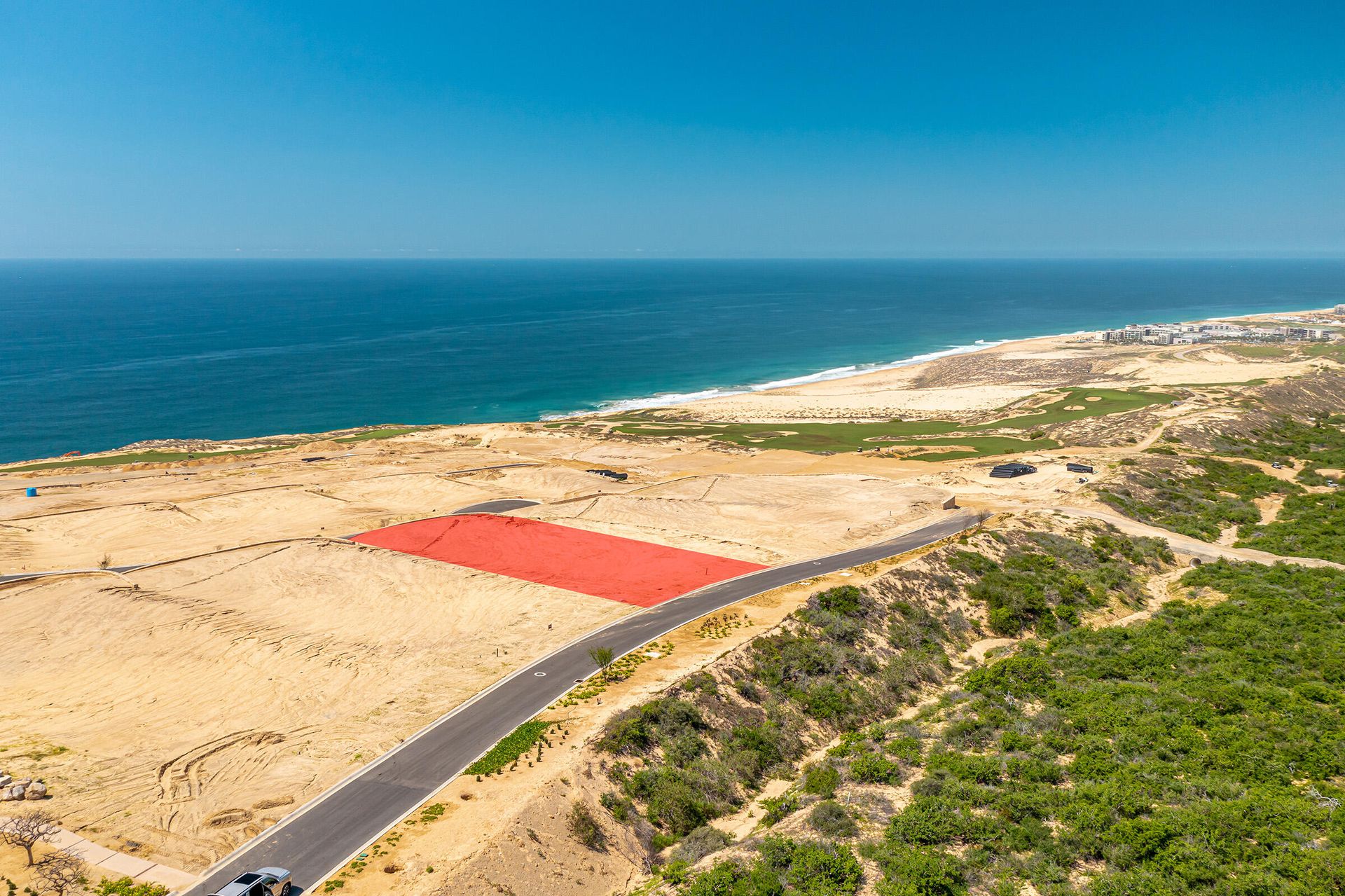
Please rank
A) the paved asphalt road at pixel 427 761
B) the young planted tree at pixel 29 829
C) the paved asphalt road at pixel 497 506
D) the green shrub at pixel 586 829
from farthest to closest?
the paved asphalt road at pixel 497 506 → the green shrub at pixel 586 829 → the paved asphalt road at pixel 427 761 → the young planted tree at pixel 29 829


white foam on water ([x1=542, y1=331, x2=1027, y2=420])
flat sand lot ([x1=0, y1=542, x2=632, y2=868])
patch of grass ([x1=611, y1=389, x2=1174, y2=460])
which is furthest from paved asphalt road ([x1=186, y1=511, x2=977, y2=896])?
white foam on water ([x1=542, y1=331, x2=1027, y2=420])

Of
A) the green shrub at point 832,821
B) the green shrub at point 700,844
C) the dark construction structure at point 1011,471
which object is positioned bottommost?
the green shrub at point 700,844

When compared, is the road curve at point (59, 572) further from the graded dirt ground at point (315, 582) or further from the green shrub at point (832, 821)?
the green shrub at point (832, 821)

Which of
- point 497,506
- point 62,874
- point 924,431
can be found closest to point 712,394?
point 924,431

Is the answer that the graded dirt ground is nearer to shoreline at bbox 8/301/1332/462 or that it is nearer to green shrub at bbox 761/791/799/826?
green shrub at bbox 761/791/799/826

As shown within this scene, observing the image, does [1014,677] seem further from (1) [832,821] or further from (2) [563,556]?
(2) [563,556]

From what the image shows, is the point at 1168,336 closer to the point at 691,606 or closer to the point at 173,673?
the point at 691,606

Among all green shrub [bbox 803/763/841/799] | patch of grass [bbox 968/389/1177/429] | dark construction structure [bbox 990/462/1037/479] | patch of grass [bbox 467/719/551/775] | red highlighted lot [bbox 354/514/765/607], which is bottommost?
red highlighted lot [bbox 354/514/765/607]

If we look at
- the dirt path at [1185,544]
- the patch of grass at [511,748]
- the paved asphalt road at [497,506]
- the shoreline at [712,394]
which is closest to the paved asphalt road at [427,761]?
the patch of grass at [511,748]
